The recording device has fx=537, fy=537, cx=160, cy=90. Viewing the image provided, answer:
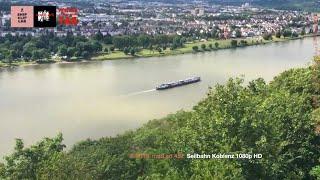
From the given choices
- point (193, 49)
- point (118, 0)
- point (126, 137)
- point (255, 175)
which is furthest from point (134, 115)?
point (118, 0)

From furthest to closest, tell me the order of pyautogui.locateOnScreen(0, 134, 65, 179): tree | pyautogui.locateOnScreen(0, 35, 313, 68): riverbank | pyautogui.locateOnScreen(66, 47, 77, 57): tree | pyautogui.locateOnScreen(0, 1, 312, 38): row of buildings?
pyautogui.locateOnScreen(0, 1, 312, 38): row of buildings, pyautogui.locateOnScreen(66, 47, 77, 57): tree, pyautogui.locateOnScreen(0, 35, 313, 68): riverbank, pyautogui.locateOnScreen(0, 134, 65, 179): tree

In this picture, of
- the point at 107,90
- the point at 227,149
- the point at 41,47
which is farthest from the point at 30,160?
the point at 41,47

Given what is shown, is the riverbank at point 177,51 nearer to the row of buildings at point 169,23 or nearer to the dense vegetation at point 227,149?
the row of buildings at point 169,23

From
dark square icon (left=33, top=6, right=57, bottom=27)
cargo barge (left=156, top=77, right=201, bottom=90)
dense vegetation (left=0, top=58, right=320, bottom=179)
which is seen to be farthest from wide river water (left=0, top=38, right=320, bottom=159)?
dense vegetation (left=0, top=58, right=320, bottom=179)

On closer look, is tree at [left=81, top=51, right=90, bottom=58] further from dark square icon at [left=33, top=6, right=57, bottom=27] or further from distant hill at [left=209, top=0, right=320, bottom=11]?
distant hill at [left=209, top=0, right=320, bottom=11]

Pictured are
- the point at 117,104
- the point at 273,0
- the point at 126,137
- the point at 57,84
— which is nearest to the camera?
the point at 126,137

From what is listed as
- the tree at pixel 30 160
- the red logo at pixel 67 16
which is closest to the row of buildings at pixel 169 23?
the red logo at pixel 67 16

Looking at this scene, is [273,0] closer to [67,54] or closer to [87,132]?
[67,54]

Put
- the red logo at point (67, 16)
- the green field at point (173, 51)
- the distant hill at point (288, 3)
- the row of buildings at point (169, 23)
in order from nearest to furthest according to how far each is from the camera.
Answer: the red logo at point (67, 16) → the green field at point (173, 51) → the row of buildings at point (169, 23) → the distant hill at point (288, 3)
